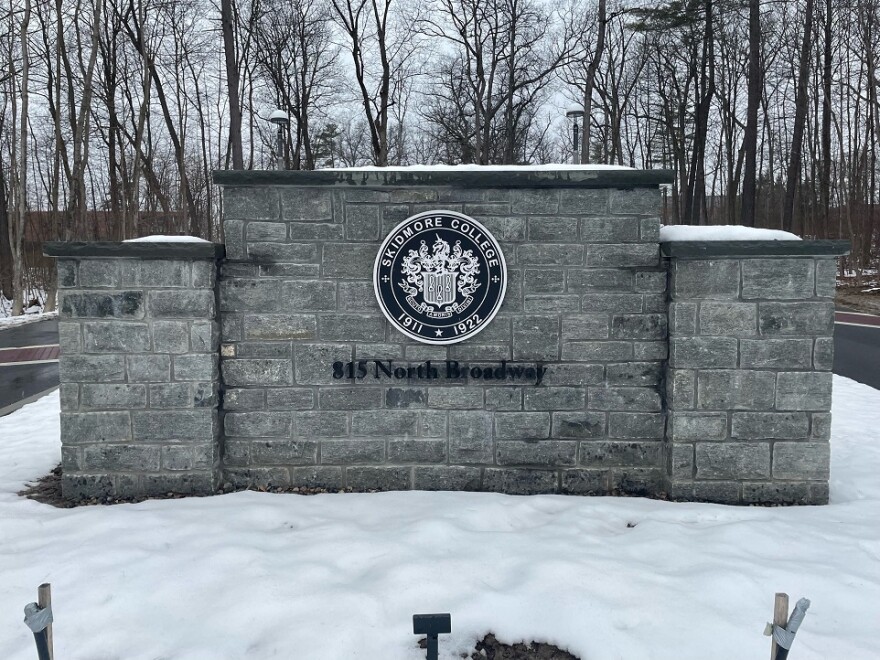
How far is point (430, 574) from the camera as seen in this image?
10.6 ft

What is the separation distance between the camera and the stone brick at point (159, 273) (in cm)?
434

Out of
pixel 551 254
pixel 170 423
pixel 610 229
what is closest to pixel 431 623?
pixel 551 254

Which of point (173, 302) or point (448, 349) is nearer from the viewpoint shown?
point (173, 302)

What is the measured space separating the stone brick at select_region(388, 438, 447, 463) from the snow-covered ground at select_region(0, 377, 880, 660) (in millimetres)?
289

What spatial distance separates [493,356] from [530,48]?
21054 millimetres

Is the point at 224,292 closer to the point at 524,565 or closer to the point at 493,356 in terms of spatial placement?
the point at 493,356

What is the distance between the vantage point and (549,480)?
4.54m

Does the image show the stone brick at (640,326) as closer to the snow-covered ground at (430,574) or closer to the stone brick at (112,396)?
the snow-covered ground at (430,574)

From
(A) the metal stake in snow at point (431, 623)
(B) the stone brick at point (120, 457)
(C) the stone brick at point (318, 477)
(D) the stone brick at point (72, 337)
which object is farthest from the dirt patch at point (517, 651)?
(D) the stone brick at point (72, 337)

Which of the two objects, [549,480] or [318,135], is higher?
[318,135]

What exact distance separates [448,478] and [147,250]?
2.77 meters

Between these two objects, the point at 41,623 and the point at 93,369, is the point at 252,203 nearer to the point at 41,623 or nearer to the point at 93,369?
the point at 93,369

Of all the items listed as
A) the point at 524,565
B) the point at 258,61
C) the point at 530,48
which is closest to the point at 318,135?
the point at 258,61

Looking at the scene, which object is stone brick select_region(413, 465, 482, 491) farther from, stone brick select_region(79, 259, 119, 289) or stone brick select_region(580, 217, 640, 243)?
stone brick select_region(79, 259, 119, 289)
